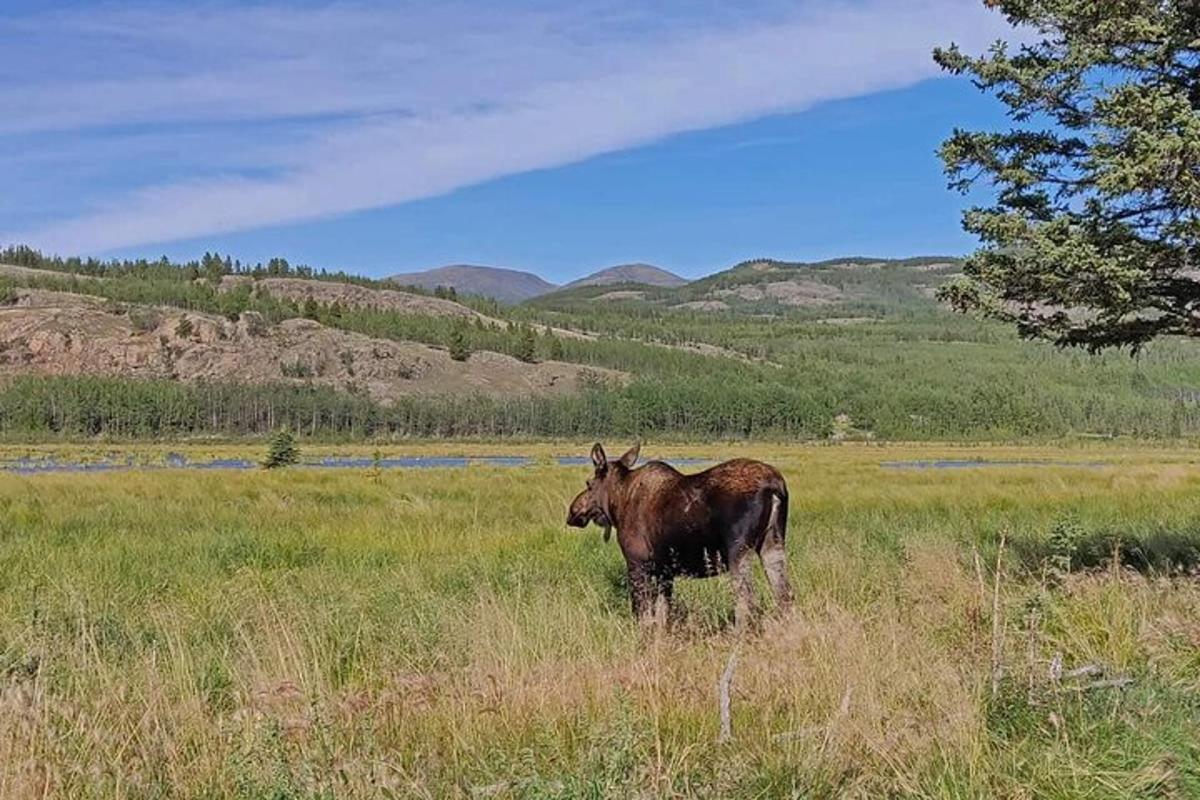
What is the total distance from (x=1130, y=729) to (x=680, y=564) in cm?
407

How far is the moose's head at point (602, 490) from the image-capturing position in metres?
9.42

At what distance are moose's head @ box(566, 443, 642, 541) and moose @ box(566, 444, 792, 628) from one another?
1.56 ft

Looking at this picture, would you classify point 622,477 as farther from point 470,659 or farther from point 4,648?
point 4,648

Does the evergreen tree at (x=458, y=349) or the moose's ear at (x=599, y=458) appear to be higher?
the evergreen tree at (x=458, y=349)

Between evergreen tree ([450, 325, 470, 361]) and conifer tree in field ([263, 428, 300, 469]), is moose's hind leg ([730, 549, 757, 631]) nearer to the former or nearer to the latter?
conifer tree in field ([263, 428, 300, 469])

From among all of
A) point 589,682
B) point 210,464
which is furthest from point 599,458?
point 210,464

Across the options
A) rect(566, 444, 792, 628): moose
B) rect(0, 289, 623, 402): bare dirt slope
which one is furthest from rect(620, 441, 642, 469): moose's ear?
rect(0, 289, 623, 402): bare dirt slope

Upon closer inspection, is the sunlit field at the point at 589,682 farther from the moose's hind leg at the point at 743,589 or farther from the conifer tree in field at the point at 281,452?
the conifer tree in field at the point at 281,452

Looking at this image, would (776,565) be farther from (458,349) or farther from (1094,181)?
(458,349)

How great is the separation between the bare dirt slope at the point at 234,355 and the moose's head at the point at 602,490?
522 feet

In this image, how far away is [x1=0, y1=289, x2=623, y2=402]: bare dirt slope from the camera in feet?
561

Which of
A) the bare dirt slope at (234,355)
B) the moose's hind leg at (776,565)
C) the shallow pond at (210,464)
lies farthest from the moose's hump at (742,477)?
the bare dirt slope at (234,355)

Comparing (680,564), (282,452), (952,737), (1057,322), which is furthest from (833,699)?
(282,452)

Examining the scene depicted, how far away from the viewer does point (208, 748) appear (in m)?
4.93
